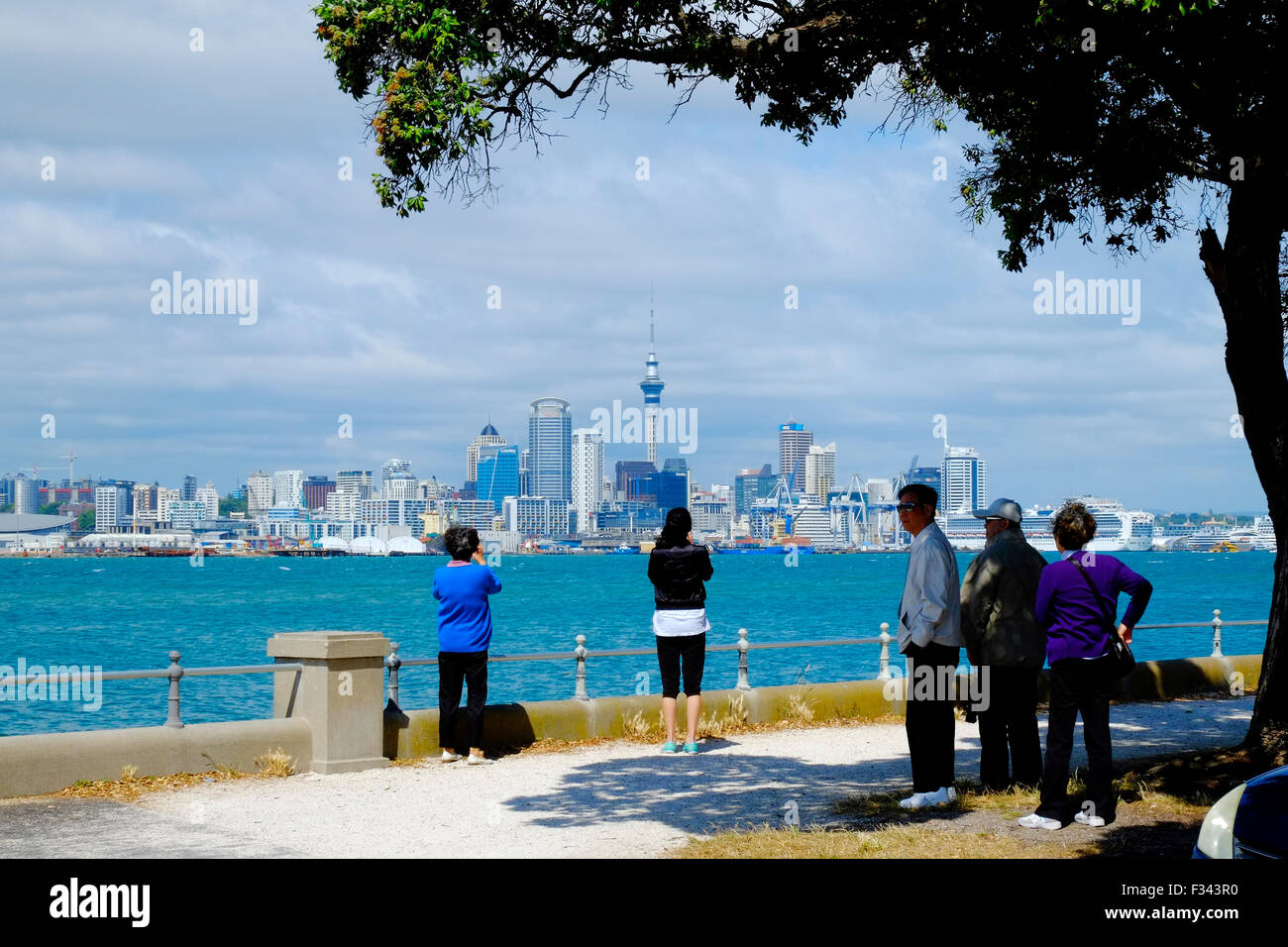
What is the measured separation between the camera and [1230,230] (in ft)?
35.4

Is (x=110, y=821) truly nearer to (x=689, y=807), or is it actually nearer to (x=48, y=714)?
(x=689, y=807)

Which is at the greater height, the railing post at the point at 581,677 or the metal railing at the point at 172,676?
the metal railing at the point at 172,676

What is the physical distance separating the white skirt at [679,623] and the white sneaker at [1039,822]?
13.7ft

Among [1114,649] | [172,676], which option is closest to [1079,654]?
[1114,649]

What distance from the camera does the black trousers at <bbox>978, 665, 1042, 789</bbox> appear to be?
32.4 ft

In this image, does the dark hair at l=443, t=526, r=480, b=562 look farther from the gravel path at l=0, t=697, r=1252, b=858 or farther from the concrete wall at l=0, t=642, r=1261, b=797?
the gravel path at l=0, t=697, r=1252, b=858

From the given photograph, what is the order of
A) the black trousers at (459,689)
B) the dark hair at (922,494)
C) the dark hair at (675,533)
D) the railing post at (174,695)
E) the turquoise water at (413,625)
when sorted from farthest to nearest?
the turquoise water at (413,625), the dark hair at (675,533), the black trousers at (459,689), the railing post at (174,695), the dark hair at (922,494)

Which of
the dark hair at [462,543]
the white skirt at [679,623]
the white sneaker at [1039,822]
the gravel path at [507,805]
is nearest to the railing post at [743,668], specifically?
the gravel path at [507,805]

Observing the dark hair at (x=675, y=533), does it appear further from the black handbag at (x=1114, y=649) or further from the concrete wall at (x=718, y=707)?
the black handbag at (x=1114, y=649)

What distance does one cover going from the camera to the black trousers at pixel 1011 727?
988 centimetres

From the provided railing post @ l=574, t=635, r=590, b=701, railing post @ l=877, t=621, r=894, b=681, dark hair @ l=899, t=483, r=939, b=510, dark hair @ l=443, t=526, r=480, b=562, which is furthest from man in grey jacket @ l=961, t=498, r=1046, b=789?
railing post @ l=877, t=621, r=894, b=681
